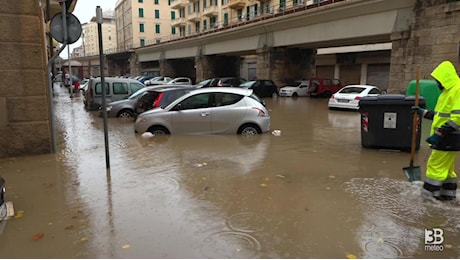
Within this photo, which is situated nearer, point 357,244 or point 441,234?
point 357,244

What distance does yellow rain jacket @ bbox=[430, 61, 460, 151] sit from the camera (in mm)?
4320

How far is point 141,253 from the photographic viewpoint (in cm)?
328

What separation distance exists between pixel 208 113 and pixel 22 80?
14.5 ft

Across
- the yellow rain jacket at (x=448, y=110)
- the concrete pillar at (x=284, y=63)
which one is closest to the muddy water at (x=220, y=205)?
the yellow rain jacket at (x=448, y=110)

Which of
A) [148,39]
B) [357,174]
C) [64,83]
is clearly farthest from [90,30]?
[357,174]

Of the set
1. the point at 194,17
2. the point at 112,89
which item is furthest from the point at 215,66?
the point at 112,89

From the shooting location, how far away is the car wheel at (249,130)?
9689mm

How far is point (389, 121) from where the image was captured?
7719mm

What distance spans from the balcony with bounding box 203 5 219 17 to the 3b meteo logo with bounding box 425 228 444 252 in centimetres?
5210

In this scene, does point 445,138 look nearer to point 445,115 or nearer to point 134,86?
point 445,115

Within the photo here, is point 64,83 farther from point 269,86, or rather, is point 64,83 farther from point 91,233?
point 91,233

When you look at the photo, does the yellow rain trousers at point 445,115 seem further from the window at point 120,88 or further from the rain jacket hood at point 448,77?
the window at point 120,88

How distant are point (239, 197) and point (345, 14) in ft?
67.3

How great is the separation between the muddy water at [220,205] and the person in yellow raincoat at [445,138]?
26 cm
